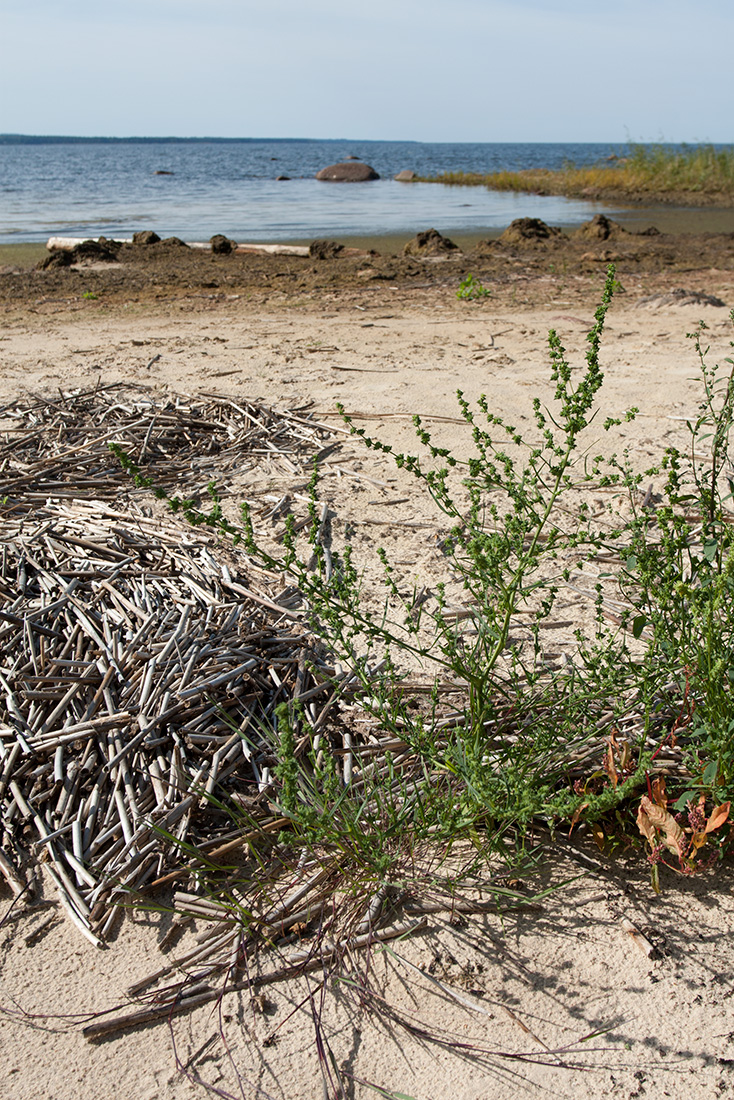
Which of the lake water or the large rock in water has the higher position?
the large rock in water

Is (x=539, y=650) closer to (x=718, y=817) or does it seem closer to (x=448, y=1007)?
(x=718, y=817)

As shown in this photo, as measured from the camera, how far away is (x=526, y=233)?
1389 centimetres

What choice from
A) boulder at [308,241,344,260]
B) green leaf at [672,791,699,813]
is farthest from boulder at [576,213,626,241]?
green leaf at [672,791,699,813]

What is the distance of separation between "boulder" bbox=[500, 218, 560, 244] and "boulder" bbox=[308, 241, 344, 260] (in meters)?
2.87

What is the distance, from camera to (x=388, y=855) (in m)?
2.11

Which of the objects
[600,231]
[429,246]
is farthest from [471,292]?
[600,231]

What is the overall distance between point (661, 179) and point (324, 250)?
21.0m

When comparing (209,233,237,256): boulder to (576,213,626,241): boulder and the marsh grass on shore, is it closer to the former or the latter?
(576,213,626,241): boulder

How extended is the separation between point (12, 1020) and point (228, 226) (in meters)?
19.7

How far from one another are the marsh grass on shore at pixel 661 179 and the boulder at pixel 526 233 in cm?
1365

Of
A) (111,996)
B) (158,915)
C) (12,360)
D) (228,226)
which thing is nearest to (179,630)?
(158,915)

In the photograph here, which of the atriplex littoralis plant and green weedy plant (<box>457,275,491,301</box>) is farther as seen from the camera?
green weedy plant (<box>457,275,491,301</box>)

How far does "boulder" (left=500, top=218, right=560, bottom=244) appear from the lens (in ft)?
45.0

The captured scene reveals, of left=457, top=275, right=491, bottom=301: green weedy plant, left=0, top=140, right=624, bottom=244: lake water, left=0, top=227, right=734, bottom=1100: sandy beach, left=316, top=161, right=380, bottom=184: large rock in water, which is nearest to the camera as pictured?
left=0, top=227, right=734, bottom=1100: sandy beach
